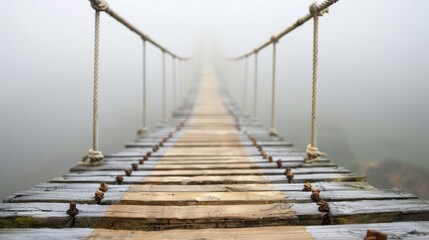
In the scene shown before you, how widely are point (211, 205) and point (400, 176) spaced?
73.5 feet

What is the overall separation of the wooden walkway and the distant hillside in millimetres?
19345

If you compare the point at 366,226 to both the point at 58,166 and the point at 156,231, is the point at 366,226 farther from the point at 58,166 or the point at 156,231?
the point at 58,166

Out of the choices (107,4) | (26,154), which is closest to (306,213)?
(107,4)

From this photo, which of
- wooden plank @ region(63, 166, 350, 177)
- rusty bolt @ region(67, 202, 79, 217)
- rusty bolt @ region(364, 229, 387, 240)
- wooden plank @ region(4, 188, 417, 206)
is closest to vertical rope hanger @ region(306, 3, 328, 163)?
wooden plank @ region(63, 166, 350, 177)

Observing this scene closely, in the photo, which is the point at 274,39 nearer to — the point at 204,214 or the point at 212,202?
the point at 212,202

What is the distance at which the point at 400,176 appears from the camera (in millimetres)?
20766

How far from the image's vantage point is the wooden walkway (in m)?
1.14

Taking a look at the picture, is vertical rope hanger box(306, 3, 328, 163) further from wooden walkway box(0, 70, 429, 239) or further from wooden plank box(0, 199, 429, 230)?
wooden plank box(0, 199, 429, 230)

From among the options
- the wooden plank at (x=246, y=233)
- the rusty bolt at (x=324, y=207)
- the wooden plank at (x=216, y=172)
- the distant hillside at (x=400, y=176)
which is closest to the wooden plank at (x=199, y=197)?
the rusty bolt at (x=324, y=207)

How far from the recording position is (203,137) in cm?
325

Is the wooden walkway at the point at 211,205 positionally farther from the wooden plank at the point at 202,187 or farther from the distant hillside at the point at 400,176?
the distant hillside at the point at 400,176

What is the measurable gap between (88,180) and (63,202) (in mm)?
338

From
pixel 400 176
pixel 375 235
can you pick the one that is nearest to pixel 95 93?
pixel 375 235

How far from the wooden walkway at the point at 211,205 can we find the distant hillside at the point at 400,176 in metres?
19.3
